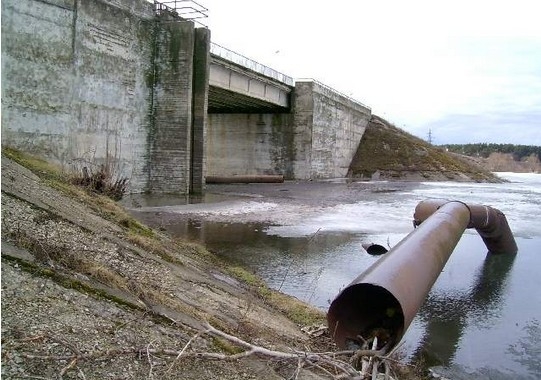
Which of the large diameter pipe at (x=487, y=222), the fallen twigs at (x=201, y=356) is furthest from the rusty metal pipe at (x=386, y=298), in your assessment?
the large diameter pipe at (x=487, y=222)

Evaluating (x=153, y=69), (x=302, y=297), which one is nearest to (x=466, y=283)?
(x=302, y=297)

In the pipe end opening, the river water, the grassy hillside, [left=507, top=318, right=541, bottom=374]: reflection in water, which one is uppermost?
the grassy hillside

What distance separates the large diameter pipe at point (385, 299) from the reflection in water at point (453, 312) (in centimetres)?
95

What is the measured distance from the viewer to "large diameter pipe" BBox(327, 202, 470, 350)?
4371 mm

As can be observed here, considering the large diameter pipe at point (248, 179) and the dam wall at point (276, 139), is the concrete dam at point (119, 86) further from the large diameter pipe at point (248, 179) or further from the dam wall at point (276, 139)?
the large diameter pipe at point (248, 179)

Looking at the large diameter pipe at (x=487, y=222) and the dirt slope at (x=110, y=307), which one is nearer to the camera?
the dirt slope at (x=110, y=307)

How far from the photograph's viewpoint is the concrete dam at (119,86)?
623 inches

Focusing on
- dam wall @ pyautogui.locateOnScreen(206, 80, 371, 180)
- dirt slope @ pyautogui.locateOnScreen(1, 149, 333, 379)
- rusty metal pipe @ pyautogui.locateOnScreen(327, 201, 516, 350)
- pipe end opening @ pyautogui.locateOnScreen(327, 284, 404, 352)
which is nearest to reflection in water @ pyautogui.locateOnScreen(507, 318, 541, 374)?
rusty metal pipe @ pyautogui.locateOnScreen(327, 201, 516, 350)

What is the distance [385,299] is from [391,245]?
6865 mm

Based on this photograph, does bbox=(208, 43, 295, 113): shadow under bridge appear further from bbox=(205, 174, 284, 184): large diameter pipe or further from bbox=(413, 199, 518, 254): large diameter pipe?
bbox=(413, 199, 518, 254): large diameter pipe

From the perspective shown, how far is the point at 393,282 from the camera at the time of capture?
173 inches

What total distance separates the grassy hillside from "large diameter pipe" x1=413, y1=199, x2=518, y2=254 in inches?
1354

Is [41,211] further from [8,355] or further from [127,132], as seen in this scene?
[127,132]

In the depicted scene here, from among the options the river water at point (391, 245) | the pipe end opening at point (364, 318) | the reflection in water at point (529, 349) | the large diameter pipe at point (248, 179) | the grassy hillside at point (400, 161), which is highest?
the grassy hillside at point (400, 161)
